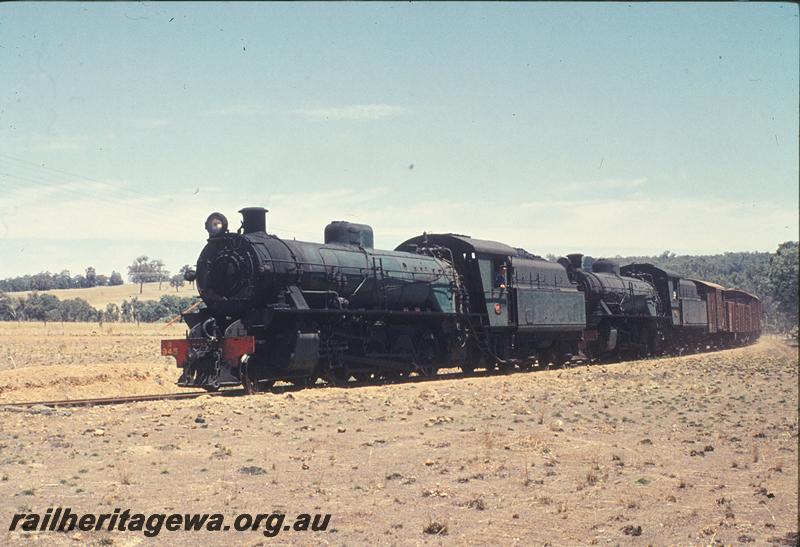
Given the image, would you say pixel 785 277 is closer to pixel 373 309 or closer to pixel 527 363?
pixel 527 363

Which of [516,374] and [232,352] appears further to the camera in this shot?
[516,374]

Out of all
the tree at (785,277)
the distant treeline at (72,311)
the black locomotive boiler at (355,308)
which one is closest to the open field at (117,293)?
the distant treeline at (72,311)

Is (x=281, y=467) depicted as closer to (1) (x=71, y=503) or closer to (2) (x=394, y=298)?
(1) (x=71, y=503)

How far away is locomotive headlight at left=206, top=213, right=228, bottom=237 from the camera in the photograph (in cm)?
2127

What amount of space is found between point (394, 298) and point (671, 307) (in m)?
24.5

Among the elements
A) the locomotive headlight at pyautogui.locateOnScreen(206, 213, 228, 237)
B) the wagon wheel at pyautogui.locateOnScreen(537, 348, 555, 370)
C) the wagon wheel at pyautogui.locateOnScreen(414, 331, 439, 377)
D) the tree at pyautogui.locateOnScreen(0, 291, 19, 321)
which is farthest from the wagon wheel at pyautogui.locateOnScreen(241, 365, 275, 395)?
the tree at pyautogui.locateOnScreen(0, 291, 19, 321)

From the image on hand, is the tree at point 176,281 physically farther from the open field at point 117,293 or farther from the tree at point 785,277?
the tree at point 785,277

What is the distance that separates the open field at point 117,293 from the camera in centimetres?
15771

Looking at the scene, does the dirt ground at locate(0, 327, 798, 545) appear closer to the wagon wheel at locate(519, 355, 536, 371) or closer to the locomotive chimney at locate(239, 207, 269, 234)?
the locomotive chimney at locate(239, 207, 269, 234)

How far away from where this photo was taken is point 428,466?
1177 centimetres

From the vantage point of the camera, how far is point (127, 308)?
5162 inches

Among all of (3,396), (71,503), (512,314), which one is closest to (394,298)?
(512,314)

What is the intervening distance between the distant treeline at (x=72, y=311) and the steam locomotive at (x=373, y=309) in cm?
8550

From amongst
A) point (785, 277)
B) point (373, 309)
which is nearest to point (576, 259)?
point (373, 309)
